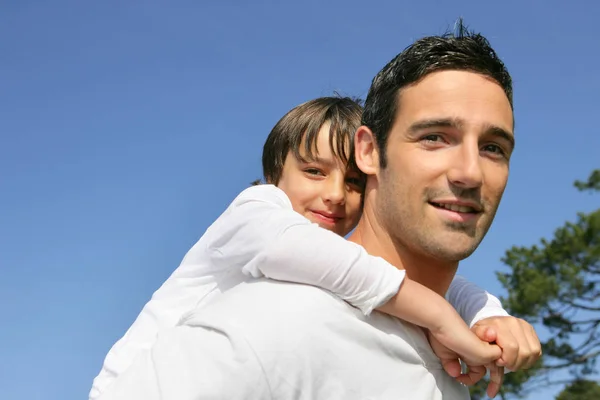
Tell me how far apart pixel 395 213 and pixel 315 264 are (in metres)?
0.41

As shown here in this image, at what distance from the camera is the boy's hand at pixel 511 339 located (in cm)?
251

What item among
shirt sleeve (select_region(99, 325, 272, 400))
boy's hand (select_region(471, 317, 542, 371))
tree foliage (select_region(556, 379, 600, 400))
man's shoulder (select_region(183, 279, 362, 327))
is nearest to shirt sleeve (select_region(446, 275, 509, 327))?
boy's hand (select_region(471, 317, 542, 371))

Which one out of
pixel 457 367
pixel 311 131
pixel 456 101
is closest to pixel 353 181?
pixel 311 131

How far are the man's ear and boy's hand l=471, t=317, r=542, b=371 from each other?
651mm

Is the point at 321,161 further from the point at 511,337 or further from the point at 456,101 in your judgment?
the point at 511,337

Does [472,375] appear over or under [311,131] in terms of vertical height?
under

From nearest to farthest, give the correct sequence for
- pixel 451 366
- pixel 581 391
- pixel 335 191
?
pixel 451 366, pixel 335 191, pixel 581 391

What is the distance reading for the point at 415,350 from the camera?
238 cm

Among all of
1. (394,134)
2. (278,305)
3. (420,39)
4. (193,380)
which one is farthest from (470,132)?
(193,380)

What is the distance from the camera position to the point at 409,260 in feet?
8.60

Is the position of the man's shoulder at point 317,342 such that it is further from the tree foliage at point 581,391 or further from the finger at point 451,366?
the tree foliage at point 581,391

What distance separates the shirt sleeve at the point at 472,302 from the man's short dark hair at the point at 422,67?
2.41ft

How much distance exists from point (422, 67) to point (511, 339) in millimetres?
966

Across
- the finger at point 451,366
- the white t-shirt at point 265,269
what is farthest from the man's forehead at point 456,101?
the finger at point 451,366
